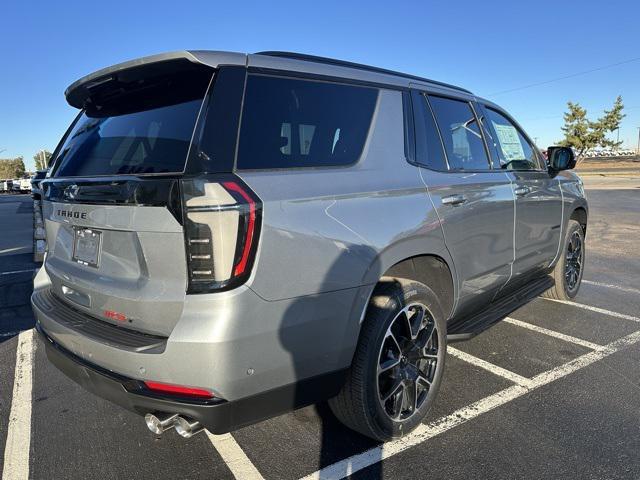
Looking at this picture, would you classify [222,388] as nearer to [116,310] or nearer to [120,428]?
[116,310]

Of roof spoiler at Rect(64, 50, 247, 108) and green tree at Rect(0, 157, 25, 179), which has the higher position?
green tree at Rect(0, 157, 25, 179)

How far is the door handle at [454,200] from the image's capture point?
2953 millimetres

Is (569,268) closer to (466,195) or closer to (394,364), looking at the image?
(466,195)

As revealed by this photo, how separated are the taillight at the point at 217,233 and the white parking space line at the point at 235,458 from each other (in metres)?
1.11

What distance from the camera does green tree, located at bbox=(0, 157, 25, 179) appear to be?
10094 cm

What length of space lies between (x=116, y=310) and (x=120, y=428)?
108 centimetres

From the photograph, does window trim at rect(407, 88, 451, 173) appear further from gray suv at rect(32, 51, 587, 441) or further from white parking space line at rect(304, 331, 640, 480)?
white parking space line at rect(304, 331, 640, 480)

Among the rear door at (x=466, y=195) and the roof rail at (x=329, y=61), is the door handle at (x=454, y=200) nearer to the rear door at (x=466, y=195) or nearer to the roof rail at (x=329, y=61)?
the rear door at (x=466, y=195)

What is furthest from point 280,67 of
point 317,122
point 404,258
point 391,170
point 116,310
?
point 116,310

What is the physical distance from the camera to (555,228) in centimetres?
460

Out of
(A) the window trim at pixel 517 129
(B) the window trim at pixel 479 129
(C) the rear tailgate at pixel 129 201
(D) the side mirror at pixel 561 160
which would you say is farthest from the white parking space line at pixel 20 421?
(D) the side mirror at pixel 561 160

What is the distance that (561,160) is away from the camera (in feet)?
14.7

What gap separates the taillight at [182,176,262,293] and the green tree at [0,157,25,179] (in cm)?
11526

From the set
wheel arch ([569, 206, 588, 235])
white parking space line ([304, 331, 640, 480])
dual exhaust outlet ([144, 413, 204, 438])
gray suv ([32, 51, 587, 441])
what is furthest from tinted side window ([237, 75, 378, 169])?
wheel arch ([569, 206, 588, 235])
